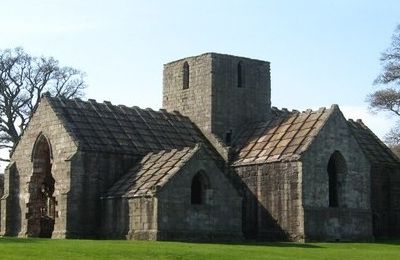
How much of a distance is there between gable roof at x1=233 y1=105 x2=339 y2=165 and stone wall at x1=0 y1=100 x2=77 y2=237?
7.88m

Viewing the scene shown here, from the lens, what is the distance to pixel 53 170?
38.6 meters

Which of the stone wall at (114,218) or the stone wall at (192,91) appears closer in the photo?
the stone wall at (114,218)

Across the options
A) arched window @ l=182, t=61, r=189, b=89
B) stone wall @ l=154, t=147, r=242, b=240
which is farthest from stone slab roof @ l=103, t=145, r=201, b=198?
arched window @ l=182, t=61, r=189, b=89

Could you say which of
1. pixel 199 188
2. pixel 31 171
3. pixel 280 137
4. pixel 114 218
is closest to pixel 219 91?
pixel 280 137

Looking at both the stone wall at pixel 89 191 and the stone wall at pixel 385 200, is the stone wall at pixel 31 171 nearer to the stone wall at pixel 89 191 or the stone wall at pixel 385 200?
the stone wall at pixel 89 191

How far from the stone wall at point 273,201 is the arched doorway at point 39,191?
8.83 meters

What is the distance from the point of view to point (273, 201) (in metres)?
37.8

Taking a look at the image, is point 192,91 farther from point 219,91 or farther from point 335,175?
point 335,175

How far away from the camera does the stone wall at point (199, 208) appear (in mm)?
34125

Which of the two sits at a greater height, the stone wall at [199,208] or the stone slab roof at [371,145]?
the stone slab roof at [371,145]

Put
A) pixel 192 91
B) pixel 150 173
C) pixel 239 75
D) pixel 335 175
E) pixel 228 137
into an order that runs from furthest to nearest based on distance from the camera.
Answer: pixel 239 75 → pixel 192 91 → pixel 228 137 → pixel 335 175 → pixel 150 173

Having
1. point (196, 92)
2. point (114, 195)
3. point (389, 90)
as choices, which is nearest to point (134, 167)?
point (114, 195)

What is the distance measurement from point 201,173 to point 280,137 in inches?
225

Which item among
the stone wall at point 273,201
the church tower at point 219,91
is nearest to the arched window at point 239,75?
the church tower at point 219,91
